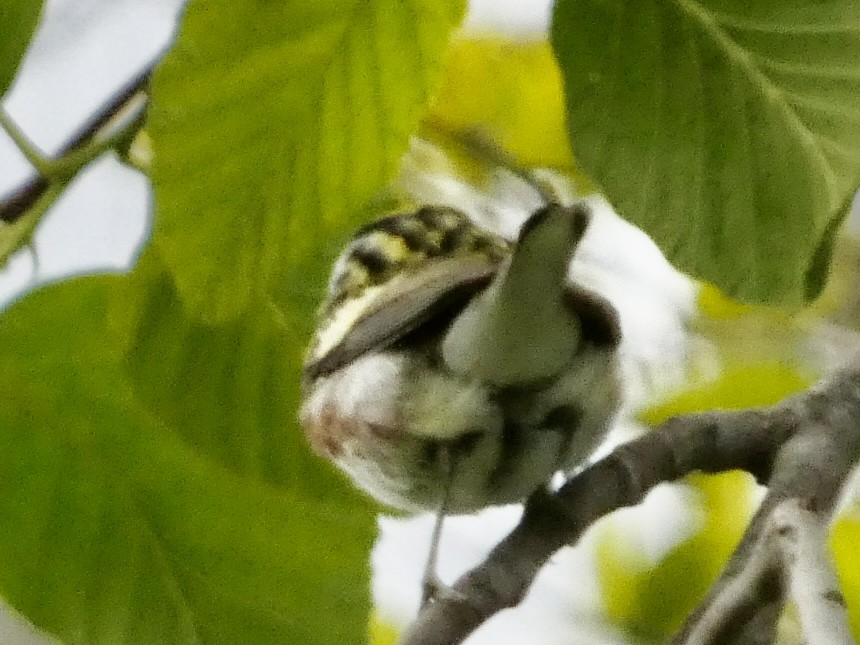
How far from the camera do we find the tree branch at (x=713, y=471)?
0.23 metres

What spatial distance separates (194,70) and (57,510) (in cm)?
19

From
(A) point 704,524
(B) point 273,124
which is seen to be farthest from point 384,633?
(B) point 273,124

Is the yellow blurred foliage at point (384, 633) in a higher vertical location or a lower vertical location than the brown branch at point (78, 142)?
lower

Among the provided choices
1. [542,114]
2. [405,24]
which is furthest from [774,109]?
[542,114]

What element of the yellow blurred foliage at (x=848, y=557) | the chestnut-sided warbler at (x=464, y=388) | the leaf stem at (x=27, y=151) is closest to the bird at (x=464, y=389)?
the chestnut-sided warbler at (x=464, y=388)

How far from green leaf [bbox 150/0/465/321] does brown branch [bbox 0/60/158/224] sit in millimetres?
91

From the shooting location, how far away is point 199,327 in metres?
0.35

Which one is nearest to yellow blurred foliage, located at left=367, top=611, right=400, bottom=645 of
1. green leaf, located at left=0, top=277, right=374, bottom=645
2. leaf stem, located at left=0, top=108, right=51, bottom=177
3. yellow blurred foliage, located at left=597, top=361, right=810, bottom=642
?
yellow blurred foliage, located at left=597, top=361, right=810, bottom=642

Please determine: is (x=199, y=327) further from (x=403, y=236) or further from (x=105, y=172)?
(x=105, y=172)

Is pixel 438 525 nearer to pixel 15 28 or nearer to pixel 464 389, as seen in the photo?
pixel 464 389

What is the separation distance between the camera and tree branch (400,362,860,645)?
9.0 inches

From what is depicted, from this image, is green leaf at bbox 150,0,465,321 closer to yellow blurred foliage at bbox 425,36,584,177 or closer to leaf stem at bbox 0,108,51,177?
leaf stem at bbox 0,108,51,177

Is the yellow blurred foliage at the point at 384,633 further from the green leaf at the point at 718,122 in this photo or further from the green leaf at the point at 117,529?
the green leaf at the point at 718,122

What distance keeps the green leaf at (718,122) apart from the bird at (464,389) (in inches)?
1.7
